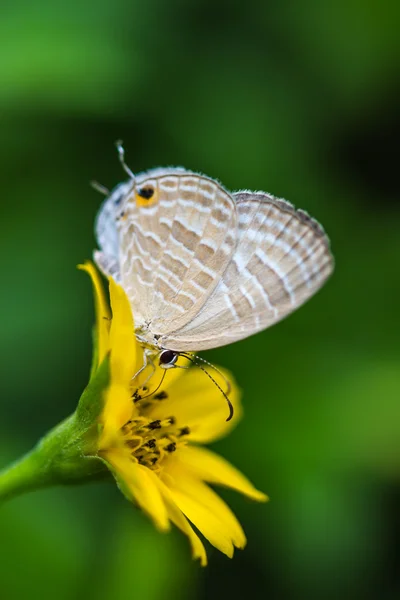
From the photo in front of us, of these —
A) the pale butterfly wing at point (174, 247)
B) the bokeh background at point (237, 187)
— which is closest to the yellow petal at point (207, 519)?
the pale butterfly wing at point (174, 247)

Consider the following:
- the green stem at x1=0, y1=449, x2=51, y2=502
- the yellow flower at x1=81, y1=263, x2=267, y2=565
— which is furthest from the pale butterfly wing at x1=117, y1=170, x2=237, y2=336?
the green stem at x1=0, y1=449, x2=51, y2=502

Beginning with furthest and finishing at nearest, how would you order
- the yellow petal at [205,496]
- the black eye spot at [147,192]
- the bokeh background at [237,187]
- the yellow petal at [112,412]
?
1. the bokeh background at [237,187]
2. the black eye spot at [147,192]
3. the yellow petal at [205,496]
4. the yellow petal at [112,412]

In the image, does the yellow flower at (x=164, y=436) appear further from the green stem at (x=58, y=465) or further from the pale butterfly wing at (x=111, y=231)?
the pale butterfly wing at (x=111, y=231)

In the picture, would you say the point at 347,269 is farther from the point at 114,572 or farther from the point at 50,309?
the point at 114,572

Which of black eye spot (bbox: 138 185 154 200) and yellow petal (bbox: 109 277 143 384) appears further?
black eye spot (bbox: 138 185 154 200)

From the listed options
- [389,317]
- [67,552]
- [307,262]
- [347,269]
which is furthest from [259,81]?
[67,552]

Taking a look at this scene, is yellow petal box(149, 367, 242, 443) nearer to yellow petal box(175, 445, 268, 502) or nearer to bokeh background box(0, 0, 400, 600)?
yellow petal box(175, 445, 268, 502)

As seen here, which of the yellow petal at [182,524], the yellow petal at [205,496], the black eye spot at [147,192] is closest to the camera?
the yellow petal at [182,524]
